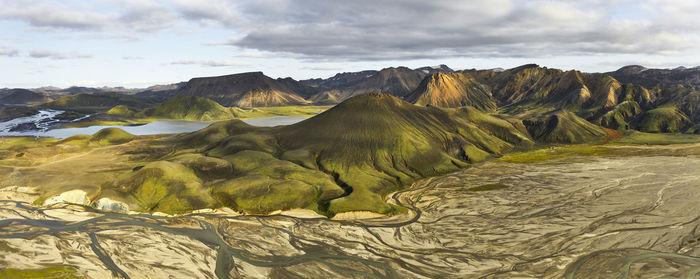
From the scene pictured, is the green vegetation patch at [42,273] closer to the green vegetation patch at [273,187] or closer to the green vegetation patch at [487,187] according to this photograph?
the green vegetation patch at [273,187]

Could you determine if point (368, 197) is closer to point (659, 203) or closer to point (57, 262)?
point (57, 262)

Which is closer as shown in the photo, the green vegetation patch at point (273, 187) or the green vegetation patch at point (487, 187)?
the green vegetation patch at point (273, 187)

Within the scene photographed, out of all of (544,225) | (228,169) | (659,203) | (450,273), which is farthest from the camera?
(228,169)

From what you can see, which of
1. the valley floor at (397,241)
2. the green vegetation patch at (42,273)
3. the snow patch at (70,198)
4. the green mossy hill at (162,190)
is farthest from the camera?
the green mossy hill at (162,190)

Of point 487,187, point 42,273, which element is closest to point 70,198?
point 42,273

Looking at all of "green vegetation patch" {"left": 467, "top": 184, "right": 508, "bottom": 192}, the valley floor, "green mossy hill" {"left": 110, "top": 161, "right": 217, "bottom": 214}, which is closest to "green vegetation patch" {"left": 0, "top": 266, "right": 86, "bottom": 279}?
the valley floor

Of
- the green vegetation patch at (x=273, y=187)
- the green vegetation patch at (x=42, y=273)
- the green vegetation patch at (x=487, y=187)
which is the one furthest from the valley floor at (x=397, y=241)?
the green vegetation patch at (x=273, y=187)

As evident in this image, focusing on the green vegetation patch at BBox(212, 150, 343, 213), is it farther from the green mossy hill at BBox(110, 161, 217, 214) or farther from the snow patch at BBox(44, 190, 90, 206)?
the snow patch at BBox(44, 190, 90, 206)

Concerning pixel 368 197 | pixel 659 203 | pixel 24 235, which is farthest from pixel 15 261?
pixel 659 203

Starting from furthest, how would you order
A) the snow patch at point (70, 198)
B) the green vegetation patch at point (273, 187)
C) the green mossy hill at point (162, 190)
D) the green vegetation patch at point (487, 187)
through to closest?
the green vegetation patch at point (487, 187) < the green vegetation patch at point (273, 187) < the green mossy hill at point (162, 190) < the snow patch at point (70, 198)
